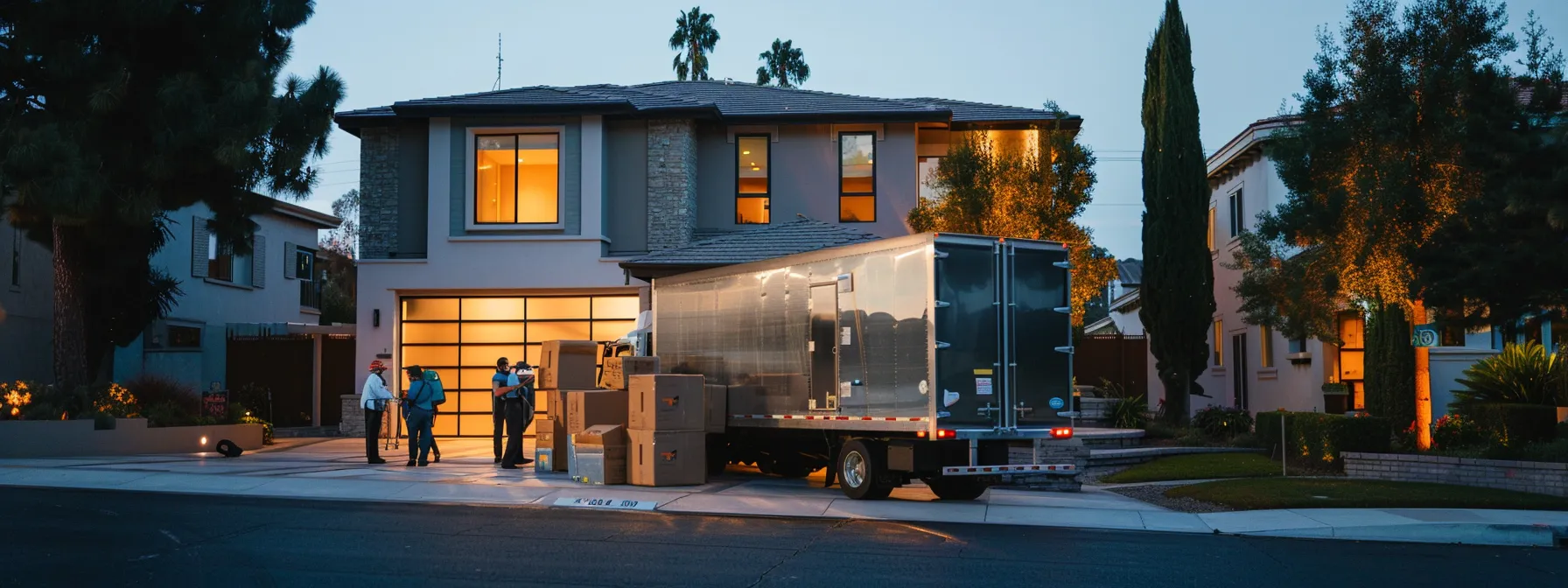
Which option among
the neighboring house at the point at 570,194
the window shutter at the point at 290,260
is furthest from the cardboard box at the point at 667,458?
the window shutter at the point at 290,260

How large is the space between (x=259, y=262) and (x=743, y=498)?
24393mm

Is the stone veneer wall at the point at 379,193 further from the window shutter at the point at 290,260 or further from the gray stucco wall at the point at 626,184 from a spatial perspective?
the window shutter at the point at 290,260

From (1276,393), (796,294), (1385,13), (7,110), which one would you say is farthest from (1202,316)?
(7,110)

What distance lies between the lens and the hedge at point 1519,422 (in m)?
17.3

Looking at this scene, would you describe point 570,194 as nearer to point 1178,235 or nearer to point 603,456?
point 603,456

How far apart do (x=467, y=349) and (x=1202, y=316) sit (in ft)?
46.0

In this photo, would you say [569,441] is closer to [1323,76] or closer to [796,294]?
[796,294]

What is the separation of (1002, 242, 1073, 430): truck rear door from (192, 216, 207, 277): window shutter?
24191mm

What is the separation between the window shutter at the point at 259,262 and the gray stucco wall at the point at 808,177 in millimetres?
14509

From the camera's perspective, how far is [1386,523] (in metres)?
12.9

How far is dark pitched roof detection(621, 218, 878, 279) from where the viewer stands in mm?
21734

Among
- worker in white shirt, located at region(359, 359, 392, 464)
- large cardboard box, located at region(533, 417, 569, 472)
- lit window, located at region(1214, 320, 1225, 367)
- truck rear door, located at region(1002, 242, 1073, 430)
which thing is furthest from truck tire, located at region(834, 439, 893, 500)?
lit window, located at region(1214, 320, 1225, 367)

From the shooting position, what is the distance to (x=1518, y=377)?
1862cm

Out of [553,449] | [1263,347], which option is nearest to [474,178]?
[553,449]
